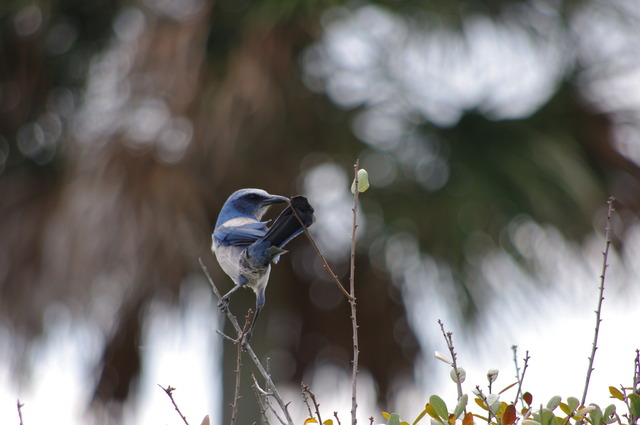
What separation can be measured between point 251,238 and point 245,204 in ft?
1.47

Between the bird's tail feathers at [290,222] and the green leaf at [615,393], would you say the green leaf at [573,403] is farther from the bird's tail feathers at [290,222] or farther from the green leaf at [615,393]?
the bird's tail feathers at [290,222]

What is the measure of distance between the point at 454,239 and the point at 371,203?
719 millimetres

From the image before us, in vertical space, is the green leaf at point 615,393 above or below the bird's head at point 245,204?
below

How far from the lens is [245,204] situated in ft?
10.6

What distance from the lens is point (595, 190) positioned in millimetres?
5961

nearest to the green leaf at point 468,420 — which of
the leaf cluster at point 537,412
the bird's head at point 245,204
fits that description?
the leaf cluster at point 537,412

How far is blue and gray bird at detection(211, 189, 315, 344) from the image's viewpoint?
252 centimetres

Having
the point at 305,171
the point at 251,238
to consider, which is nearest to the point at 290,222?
the point at 251,238

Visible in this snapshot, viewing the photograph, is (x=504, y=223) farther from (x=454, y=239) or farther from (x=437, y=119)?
(x=437, y=119)

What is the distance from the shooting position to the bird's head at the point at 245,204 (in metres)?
3.17

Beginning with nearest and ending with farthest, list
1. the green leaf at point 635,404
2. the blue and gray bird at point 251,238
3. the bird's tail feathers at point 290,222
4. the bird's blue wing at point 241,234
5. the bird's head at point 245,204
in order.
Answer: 1. the green leaf at point 635,404
2. the bird's tail feathers at point 290,222
3. the blue and gray bird at point 251,238
4. the bird's blue wing at point 241,234
5. the bird's head at point 245,204

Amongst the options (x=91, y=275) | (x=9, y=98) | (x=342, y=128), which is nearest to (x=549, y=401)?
(x=91, y=275)

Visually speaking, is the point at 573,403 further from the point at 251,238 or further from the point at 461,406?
the point at 251,238

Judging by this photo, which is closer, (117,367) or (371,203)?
(117,367)
